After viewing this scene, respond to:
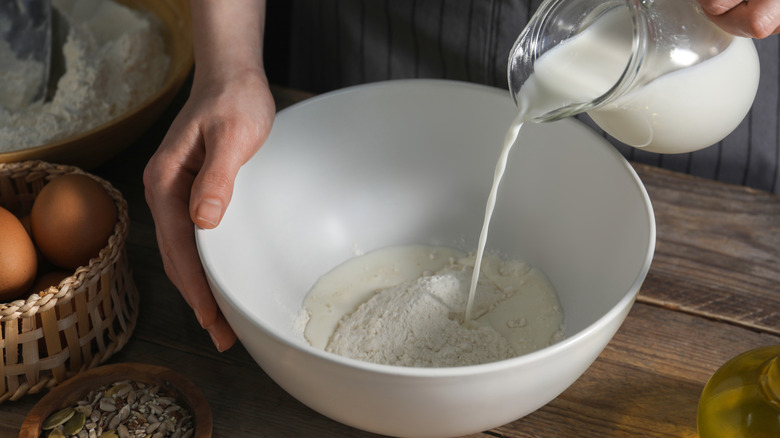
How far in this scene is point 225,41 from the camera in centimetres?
104

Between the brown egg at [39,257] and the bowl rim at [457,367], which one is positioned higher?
the bowl rim at [457,367]

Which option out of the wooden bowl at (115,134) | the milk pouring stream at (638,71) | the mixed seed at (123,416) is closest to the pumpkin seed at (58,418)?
the mixed seed at (123,416)

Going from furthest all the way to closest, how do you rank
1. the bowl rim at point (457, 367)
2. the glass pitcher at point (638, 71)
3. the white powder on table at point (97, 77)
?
the white powder on table at point (97, 77)
the glass pitcher at point (638, 71)
the bowl rim at point (457, 367)

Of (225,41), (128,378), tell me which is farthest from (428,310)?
(225,41)

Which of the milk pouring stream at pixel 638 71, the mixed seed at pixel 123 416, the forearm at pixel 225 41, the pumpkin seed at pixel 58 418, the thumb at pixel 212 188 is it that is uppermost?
the milk pouring stream at pixel 638 71

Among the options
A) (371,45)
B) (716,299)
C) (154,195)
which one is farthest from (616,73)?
(371,45)

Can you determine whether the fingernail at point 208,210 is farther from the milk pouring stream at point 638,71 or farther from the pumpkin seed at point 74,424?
the milk pouring stream at point 638,71

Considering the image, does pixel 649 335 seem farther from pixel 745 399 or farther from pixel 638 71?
pixel 638 71

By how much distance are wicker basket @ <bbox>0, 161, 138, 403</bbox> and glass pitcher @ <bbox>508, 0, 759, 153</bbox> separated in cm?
54

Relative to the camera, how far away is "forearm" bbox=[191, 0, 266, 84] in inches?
39.9

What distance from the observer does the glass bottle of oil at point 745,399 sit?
71cm

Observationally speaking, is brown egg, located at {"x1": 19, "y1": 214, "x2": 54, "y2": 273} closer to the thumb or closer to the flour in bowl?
the thumb

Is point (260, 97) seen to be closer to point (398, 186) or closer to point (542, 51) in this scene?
point (398, 186)

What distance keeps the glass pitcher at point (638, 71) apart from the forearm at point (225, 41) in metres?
0.38
